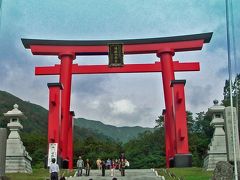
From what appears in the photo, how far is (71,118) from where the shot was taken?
2734 centimetres

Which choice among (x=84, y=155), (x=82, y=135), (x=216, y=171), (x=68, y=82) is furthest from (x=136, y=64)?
(x=82, y=135)

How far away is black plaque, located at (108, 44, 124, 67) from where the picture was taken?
86.0 ft

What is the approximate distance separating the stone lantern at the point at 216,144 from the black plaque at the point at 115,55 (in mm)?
6751

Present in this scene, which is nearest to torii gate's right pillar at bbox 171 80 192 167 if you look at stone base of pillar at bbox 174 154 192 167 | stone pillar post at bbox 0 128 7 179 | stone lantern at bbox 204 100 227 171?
stone base of pillar at bbox 174 154 192 167

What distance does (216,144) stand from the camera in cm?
2131

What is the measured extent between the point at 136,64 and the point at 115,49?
1606 mm

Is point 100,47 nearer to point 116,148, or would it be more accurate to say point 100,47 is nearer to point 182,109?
point 182,109

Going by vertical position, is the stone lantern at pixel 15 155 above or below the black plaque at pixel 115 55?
below

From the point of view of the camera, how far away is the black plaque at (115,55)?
26.2 metres

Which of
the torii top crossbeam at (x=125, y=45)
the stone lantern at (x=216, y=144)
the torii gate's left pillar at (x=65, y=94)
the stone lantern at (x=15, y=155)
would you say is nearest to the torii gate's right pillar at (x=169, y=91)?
the torii top crossbeam at (x=125, y=45)

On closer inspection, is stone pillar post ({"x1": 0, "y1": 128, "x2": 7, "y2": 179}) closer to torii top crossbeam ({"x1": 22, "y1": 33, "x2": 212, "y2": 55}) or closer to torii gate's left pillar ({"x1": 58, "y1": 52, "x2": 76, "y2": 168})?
torii gate's left pillar ({"x1": 58, "y1": 52, "x2": 76, "y2": 168})

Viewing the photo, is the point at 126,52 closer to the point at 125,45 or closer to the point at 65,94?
the point at 125,45

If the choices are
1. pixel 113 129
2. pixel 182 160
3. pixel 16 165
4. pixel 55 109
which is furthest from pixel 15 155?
pixel 113 129

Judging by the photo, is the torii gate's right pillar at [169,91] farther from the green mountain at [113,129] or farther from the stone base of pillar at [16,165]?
the green mountain at [113,129]
